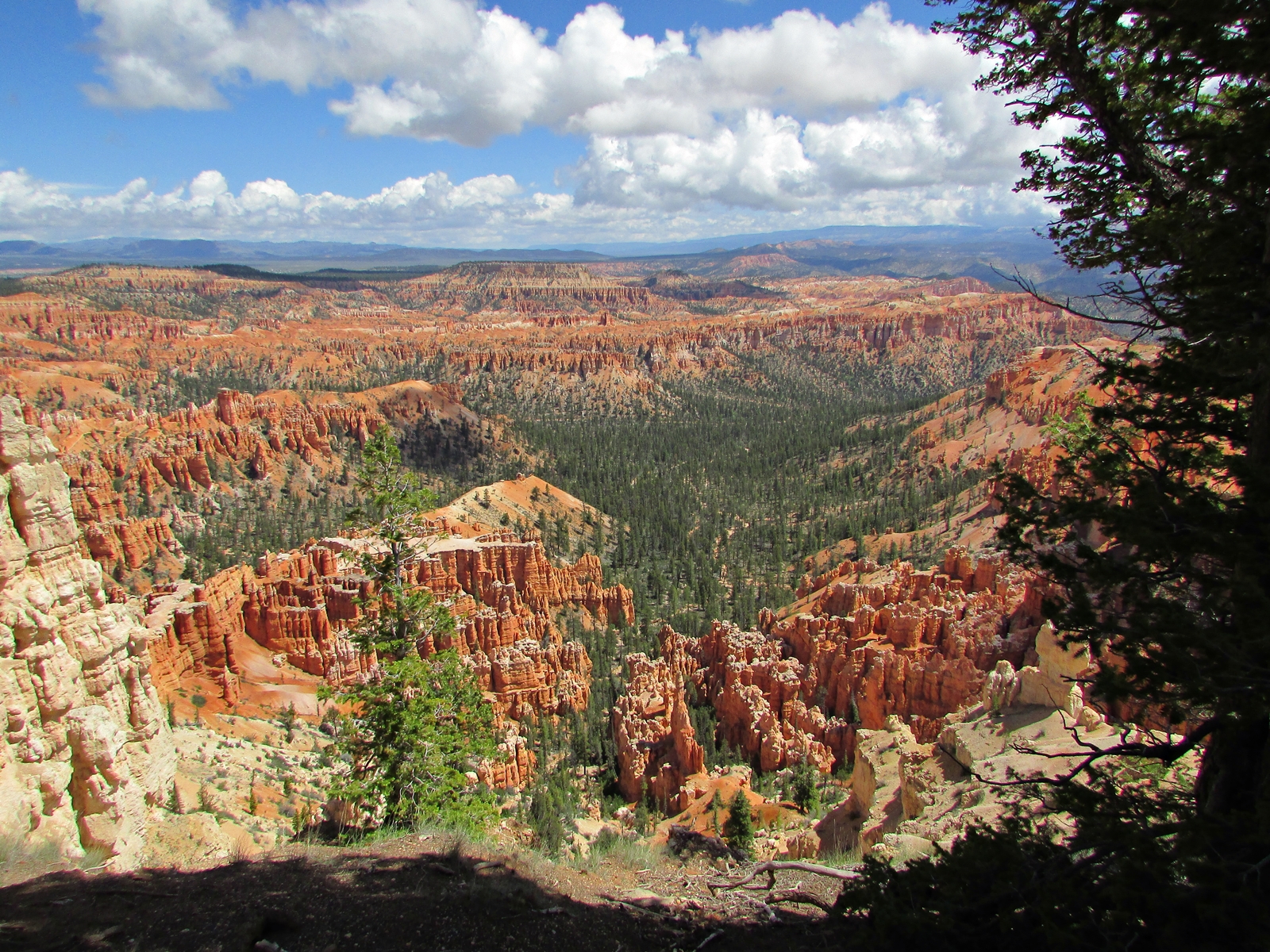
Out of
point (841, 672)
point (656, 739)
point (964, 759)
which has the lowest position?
point (656, 739)

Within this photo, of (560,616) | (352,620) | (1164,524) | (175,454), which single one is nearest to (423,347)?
(175,454)

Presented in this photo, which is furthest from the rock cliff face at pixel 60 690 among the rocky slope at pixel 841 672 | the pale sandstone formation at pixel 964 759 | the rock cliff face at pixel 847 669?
the rock cliff face at pixel 847 669

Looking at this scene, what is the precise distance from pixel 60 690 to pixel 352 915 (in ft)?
20.8

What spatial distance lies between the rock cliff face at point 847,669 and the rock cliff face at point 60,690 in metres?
19.1

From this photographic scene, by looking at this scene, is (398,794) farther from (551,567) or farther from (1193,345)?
(551,567)

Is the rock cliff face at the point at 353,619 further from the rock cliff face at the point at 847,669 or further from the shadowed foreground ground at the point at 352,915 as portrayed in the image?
the shadowed foreground ground at the point at 352,915

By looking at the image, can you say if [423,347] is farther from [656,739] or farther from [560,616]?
[656,739]

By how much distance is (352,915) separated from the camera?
6699 mm

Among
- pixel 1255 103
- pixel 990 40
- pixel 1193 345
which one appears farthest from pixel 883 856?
pixel 990 40

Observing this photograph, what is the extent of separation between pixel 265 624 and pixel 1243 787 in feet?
112

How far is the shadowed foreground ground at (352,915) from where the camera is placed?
5867mm

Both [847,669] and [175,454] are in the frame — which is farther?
[175,454]

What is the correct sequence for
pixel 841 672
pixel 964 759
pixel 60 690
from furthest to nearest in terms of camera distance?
pixel 841 672 → pixel 964 759 → pixel 60 690

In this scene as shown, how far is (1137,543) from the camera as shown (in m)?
5.27
